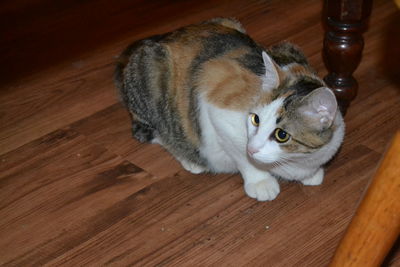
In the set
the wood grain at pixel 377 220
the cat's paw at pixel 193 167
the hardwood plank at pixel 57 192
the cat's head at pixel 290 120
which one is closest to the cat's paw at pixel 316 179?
the cat's head at pixel 290 120

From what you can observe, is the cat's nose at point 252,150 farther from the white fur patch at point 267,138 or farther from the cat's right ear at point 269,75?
the cat's right ear at point 269,75

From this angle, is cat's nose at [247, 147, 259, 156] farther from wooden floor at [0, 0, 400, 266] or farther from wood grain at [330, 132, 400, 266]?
wood grain at [330, 132, 400, 266]

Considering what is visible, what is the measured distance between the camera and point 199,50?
66.7 inches

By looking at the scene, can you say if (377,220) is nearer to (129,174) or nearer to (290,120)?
(290,120)

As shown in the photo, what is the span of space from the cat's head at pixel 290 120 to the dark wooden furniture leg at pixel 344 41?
0.95 ft

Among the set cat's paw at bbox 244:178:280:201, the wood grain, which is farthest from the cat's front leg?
the wood grain

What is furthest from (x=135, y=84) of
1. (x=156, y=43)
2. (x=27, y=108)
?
(x=27, y=108)

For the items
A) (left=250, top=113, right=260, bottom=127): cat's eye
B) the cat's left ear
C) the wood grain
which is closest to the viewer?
the wood grain

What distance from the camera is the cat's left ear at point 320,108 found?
4.46 feet

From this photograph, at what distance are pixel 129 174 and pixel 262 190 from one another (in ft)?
1.36

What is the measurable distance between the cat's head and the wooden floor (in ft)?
0.74

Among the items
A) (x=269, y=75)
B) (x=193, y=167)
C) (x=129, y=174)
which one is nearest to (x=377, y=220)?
(x=269, y=75)

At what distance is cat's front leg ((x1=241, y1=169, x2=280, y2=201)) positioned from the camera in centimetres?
166

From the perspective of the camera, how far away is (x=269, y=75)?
149 centimetres
